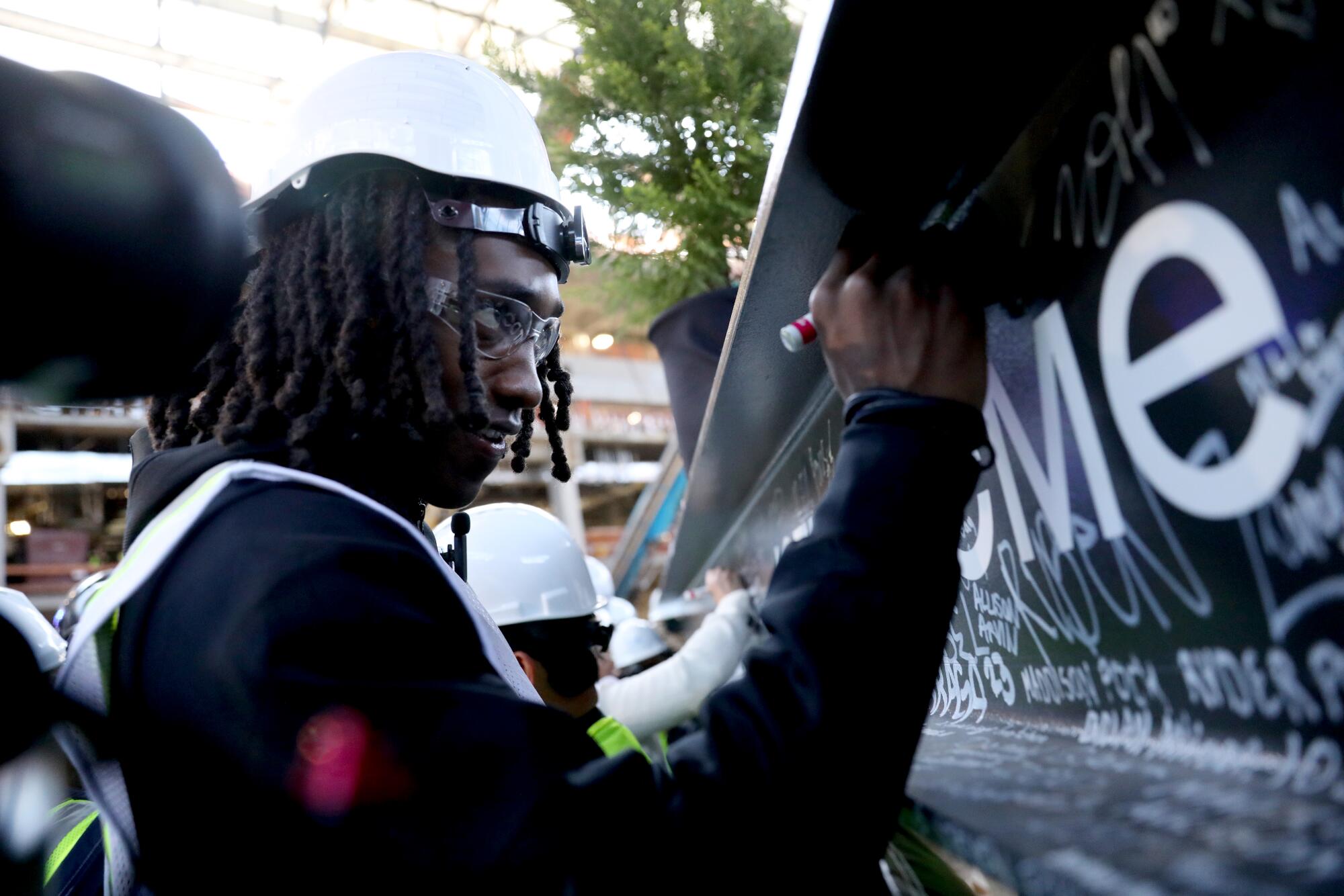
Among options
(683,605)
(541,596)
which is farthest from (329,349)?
(683,605)

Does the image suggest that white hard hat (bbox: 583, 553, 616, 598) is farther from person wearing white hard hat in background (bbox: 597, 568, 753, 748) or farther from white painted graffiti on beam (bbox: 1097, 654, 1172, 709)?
white painted graffiti on beam (bbox: 1097, 654, 1172, 709)

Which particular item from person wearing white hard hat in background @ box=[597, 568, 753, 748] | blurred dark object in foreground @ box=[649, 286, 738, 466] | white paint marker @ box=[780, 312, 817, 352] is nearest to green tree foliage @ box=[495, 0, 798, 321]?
blurred dark object in foreground @ box=[649, 286, 738, 466]

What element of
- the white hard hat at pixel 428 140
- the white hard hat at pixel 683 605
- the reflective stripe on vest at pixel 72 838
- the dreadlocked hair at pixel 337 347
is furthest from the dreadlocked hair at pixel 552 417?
the white hard hat at pixel 683 605

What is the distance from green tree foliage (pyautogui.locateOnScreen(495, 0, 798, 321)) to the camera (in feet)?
9.37

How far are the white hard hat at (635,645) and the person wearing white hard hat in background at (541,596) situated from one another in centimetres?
244

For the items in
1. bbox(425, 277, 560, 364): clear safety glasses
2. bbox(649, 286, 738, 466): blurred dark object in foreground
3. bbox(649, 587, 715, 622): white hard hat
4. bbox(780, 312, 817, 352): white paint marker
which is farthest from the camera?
bbox(649, 587, 715, 622): white hard hat

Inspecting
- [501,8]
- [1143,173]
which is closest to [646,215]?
[1143,173]

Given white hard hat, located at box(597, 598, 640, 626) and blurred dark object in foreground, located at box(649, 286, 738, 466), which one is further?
white hard hat, located at box(597, 598, 640, 626)

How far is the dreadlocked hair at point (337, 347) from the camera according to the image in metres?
1.15

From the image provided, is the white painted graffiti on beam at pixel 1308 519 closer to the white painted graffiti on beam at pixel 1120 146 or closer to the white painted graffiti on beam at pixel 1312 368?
the white painted graffiti on beam at pixel 1312 368

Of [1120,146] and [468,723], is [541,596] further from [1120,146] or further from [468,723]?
[1120,146]

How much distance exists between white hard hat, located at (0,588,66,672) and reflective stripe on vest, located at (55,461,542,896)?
4 cm

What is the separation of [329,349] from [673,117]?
2.12 meters

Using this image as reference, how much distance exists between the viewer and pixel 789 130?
3.19ft
